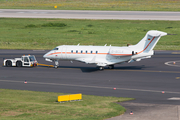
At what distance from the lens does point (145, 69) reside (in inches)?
1977

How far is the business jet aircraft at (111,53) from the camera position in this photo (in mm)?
48000

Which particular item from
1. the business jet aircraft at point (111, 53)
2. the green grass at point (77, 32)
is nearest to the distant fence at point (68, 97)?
the business jet aircraft at point (111, 53)

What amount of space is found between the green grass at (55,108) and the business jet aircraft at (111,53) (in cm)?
1811

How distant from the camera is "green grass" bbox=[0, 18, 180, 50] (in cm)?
8325

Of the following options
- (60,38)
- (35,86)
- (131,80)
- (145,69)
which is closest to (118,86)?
(131,80)

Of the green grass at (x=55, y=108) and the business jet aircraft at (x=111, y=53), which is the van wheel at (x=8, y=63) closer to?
the business jet aircraft at (x=111, y=53)

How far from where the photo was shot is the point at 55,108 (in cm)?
2502

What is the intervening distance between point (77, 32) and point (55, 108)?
234 ft

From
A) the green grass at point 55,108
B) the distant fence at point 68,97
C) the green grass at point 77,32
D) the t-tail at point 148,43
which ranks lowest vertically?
the green grass at point 55,108

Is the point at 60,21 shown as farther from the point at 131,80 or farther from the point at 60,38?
the point at 131,80

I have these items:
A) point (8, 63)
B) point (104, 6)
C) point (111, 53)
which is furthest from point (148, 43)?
point (104, 6)

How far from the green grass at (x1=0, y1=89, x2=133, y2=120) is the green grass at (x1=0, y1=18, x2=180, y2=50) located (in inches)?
1941

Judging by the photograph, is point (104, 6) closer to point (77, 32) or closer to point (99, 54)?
point (77, 32)

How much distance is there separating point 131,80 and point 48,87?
11.2 m
